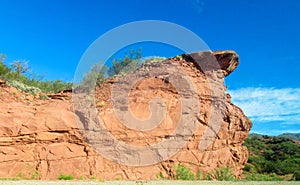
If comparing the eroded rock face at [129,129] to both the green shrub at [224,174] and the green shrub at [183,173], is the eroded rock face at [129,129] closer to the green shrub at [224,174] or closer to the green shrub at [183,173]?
the green shrub at [183,173]

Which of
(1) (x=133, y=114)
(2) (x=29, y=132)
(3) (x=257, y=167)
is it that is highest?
(1) (x=133, y=114)

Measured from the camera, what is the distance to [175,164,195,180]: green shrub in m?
14.9

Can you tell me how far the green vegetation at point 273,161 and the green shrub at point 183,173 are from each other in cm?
681

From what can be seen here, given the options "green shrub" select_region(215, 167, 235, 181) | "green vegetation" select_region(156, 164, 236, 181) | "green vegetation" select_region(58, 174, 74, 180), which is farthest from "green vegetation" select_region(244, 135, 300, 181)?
"green vegetation" select_region(58, 174, 74, 180)

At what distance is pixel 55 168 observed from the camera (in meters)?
14.0

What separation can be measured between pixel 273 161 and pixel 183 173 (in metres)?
19.4

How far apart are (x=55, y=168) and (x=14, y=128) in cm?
271

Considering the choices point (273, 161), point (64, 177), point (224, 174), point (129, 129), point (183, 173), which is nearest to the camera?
point (64, 177)

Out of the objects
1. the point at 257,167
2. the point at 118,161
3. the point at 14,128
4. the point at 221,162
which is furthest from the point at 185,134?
the point at 257,167

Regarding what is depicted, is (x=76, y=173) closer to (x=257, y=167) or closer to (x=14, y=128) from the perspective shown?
(x=14, y=128)

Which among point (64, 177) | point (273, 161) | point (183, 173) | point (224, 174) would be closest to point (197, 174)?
point (183, 173)

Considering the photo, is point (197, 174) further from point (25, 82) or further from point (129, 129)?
point (25, 82)

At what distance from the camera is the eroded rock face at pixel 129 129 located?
14.1m

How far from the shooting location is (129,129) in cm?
1560
